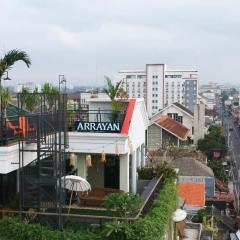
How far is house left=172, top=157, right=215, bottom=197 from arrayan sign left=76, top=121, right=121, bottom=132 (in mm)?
40175

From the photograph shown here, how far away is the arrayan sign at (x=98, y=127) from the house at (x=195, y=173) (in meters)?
40.2

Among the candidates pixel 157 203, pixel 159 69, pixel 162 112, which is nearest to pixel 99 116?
pixel 157 203

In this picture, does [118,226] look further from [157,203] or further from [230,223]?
[230,223]

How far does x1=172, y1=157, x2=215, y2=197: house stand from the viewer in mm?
54906

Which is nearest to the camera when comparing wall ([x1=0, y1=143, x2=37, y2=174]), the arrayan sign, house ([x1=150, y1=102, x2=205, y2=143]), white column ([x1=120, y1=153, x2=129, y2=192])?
wall ([x1=0, y1=143, x2=37, y2=174])

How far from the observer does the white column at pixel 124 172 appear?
1532 centimetres

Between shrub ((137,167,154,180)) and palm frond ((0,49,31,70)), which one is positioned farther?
shrub ((137,167,154,180))

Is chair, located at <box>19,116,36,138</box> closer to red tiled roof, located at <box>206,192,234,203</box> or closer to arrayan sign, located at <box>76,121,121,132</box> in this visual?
arrayan sign, located at <box>76,121,121,132</box>

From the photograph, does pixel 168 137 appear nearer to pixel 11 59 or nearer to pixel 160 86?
pixel 11 59

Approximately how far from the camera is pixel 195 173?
56.0m

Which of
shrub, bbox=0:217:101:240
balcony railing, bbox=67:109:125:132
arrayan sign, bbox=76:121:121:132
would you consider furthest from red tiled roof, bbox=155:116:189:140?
shrub, bbox=0:217:101:240

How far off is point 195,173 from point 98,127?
42566mm

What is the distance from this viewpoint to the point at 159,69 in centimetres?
14612

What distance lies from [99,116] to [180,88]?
149 metres
